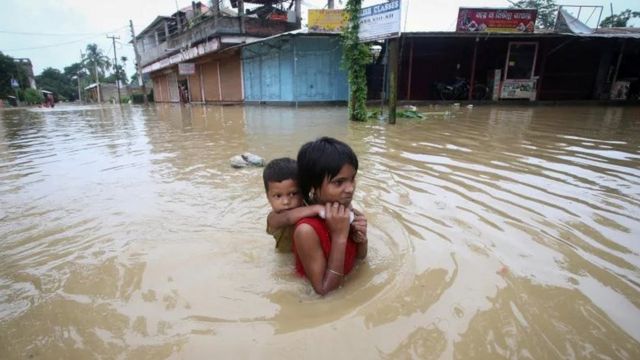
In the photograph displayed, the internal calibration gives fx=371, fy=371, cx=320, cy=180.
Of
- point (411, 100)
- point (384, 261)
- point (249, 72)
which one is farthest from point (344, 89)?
point (384, 261)

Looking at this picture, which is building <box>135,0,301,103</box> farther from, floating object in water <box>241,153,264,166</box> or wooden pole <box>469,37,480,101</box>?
floating object in water <box>241,153,264,166</box>

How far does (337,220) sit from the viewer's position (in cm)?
179

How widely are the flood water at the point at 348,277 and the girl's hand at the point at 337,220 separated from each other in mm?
353

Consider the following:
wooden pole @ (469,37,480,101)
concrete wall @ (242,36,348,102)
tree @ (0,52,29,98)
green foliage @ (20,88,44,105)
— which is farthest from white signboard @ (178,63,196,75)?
green foliage @ (20,88,44,105)

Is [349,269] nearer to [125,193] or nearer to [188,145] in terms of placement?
[125,193]

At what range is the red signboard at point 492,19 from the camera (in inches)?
590

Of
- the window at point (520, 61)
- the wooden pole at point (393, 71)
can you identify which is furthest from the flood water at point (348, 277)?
the window at point (520, 61)

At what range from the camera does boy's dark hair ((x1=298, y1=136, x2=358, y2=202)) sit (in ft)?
5.81

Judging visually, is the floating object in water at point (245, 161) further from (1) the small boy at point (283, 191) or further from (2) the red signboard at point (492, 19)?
(2) the red signboard at point (492, 19)

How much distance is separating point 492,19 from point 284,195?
16295 mm

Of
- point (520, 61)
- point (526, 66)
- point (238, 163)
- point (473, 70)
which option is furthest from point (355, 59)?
point (526, 66)

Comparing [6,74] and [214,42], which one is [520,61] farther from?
[6,74]

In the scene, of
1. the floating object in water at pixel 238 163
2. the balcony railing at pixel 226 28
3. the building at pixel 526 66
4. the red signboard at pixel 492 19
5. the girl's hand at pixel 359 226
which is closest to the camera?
the girl's hand at pixel 359 226

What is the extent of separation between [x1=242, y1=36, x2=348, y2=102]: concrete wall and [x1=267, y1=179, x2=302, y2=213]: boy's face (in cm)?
1648
